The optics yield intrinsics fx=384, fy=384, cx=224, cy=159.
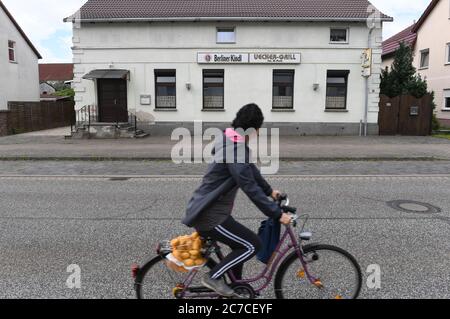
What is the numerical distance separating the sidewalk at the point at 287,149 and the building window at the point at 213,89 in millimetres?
3599

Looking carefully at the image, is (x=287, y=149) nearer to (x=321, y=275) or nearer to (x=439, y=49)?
(x=321, y=275)

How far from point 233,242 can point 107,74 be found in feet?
57.5

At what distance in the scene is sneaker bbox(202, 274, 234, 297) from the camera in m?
3.26

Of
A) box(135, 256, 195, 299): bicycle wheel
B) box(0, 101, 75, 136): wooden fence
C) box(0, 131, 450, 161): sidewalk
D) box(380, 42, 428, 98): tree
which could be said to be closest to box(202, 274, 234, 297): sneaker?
box(135, 256, 195, 299): bicycle wheel

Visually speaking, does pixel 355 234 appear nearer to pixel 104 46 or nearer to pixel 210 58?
pixel 210 58

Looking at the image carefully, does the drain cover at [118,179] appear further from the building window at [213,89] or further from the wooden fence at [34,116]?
the wooden fence at [34,116]

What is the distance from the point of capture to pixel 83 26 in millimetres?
19484

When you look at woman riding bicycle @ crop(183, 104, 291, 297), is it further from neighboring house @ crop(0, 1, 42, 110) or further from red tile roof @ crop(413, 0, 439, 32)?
red tile roof @ crop(413, 0, 439, 32)

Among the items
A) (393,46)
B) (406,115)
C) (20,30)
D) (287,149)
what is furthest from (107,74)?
(393,46)

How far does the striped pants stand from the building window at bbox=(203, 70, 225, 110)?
665 inches

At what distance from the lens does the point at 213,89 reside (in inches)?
780

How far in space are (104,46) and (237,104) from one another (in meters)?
7.39
